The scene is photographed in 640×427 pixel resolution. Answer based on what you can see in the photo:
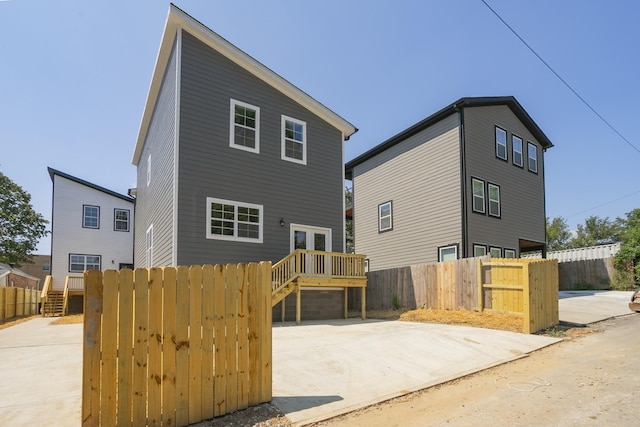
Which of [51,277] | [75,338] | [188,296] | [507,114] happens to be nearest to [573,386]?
[188,296]

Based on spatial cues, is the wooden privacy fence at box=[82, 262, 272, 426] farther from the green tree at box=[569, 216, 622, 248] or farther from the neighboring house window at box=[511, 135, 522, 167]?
the green tree at box=[569, 216, 622, 248]

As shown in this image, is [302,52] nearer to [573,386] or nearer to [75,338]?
[75,338]

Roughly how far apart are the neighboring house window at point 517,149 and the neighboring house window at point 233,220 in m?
13.2

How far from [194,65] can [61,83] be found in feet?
14.7

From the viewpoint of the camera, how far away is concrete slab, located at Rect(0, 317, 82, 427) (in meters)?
4.18

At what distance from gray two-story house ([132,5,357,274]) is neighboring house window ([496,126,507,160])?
24.3 feet

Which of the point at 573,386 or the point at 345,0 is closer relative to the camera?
the point at 573,386

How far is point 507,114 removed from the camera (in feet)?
63.2

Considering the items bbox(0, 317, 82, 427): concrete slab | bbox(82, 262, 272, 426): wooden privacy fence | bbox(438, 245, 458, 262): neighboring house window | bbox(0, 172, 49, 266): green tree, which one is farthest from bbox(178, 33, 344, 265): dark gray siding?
bbox(0, 172, 49, 266): green tree

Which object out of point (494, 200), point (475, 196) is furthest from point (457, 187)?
point (494, 200)

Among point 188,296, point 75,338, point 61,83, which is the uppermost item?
point 61,83

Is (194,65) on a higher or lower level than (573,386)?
higher

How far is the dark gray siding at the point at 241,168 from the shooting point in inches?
474

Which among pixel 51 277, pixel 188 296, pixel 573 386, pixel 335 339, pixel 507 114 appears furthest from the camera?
pixel 51 277
